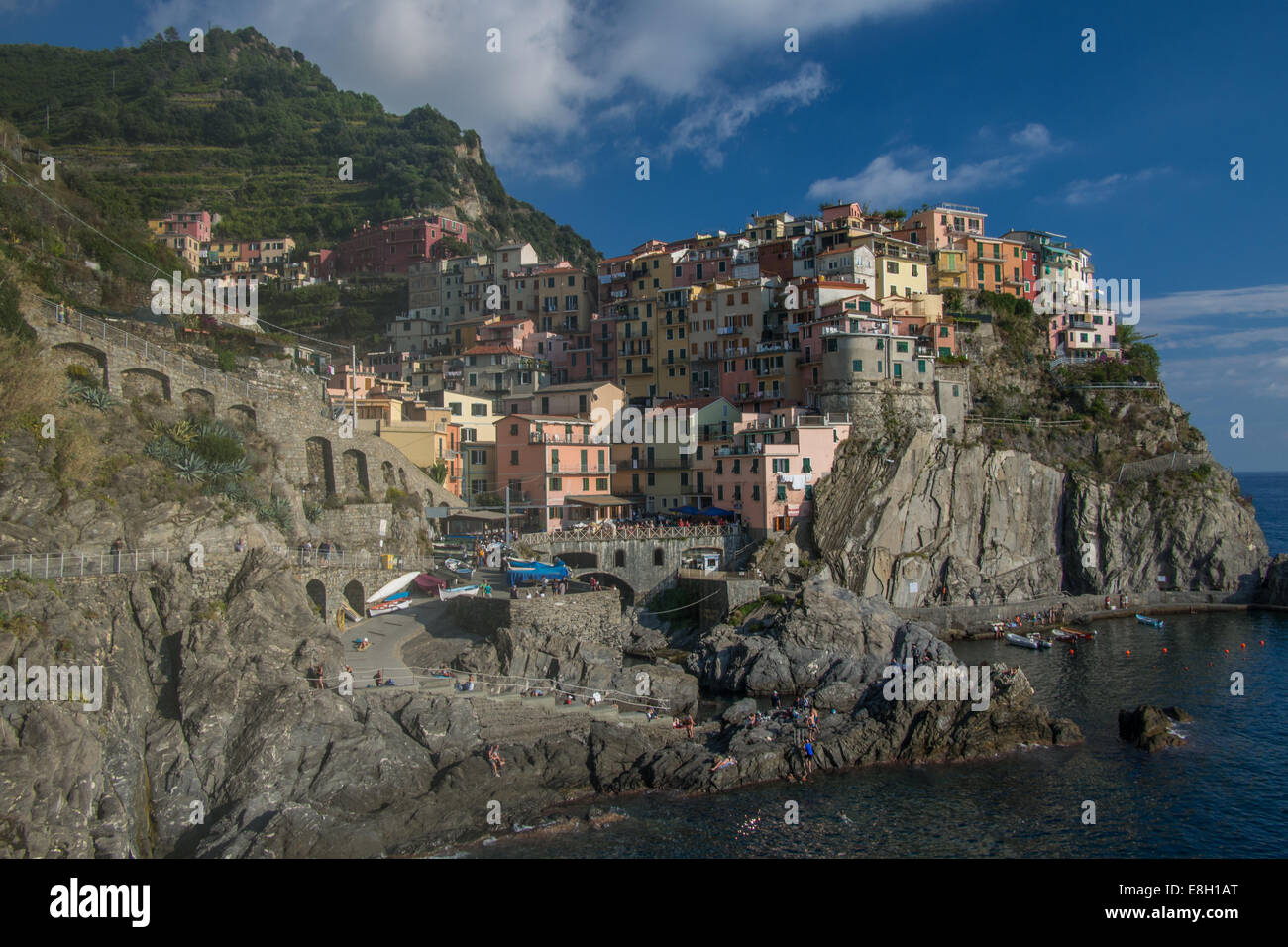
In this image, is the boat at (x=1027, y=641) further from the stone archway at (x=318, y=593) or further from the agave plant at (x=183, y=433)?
the agave plant at (x=183, y=433)

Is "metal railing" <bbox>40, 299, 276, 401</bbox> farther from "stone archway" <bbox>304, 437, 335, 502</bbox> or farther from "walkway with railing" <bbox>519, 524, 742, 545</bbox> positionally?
"walkway with railing" <bbox>519, 524, 742, 545</bbox>

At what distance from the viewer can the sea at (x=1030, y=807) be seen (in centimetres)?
2591

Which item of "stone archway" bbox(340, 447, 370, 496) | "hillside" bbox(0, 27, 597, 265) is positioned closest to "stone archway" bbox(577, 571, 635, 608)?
"stone archway" bbox(340, 447, 370, 496)

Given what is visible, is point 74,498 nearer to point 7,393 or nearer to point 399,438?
point 7,393

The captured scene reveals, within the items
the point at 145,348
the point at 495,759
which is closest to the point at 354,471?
the point at 145,348

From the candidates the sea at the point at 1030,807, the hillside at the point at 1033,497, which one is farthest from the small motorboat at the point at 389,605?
the hillside at the point at 1033,497

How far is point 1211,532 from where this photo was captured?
60.6 meters

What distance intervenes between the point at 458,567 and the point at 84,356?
61.7 feet

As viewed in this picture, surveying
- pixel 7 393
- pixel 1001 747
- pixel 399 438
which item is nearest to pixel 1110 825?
pixel 1001 747

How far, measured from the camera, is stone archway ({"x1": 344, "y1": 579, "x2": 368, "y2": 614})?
4111cm

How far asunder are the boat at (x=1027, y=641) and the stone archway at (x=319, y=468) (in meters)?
37.5

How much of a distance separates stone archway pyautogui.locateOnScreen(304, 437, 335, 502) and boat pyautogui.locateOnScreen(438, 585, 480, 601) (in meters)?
9.36

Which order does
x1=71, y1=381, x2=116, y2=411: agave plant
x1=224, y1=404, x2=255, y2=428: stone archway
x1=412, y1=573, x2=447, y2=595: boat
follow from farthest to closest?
x1=224, y1=404, x2=255, y2=428: stone archway
x1=412, y1=573, x2=447, y2=595: boat
x1=71, y1=381, x2=116, y2=411: agave plant

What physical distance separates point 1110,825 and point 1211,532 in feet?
135
